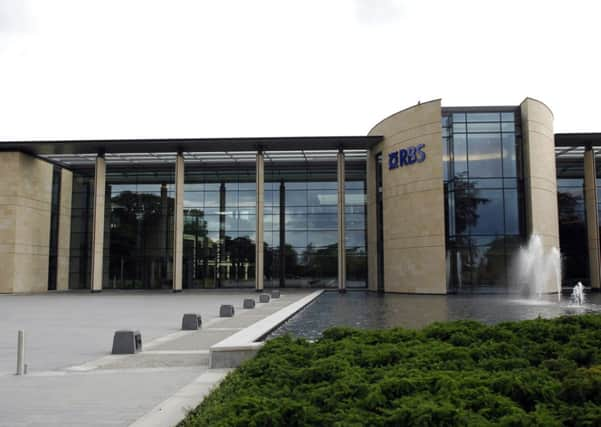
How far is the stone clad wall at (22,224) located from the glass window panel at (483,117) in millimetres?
33969

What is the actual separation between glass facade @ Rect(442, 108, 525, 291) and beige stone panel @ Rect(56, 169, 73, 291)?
33122 mm

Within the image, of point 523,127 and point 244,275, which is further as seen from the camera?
point 244,275

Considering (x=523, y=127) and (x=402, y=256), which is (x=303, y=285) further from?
(x=523, y=127)

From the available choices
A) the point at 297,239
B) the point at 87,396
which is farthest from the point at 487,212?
the point at 87,396

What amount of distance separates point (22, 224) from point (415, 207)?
30.1 metres

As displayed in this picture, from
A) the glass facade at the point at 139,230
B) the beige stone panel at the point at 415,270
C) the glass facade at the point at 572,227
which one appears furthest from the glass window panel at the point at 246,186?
the glass facade at the point at 572,227

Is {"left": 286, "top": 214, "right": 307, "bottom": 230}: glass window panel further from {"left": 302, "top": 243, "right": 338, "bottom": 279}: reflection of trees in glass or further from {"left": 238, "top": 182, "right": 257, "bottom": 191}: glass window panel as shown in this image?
{"left": 238, "top": 182, "right": 257, "bottom": 191}: glass window panel

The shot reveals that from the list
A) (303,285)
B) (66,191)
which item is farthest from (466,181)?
(66,191)

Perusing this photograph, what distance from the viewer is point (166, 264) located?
47.2 metres

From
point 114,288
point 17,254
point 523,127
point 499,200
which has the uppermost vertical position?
point 523,127

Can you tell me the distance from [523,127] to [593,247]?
521 inches

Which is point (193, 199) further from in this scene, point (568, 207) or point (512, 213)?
point (568, 207)

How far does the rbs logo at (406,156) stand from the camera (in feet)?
116

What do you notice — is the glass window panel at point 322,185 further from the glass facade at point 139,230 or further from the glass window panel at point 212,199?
the glass facade at point 139,230
